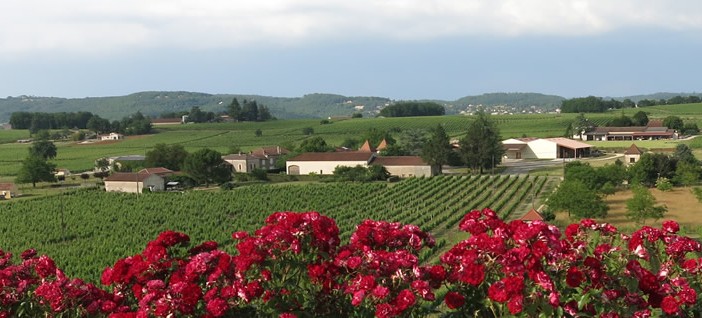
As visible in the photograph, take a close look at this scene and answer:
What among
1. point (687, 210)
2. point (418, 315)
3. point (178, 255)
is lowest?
point (687, 210)

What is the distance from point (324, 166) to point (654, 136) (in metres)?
55.1

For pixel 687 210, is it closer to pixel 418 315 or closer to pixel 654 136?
pixel 418 315

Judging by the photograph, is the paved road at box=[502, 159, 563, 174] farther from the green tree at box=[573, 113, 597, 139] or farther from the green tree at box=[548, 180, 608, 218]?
the green tree at box=[548, 180, 608, 218]

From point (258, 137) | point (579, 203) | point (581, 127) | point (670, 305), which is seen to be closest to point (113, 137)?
point (258, 137)

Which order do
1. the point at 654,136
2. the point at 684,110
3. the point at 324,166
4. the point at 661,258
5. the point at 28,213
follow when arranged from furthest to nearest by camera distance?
1. the point at 684,110
2. the point at 654,136
3. the point at 324,166
4. the point at 28,213
5. the point at 661,258

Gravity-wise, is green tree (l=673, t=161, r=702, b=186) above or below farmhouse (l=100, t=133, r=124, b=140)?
below

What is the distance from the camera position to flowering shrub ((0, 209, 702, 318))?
537cm

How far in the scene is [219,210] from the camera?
3956cm

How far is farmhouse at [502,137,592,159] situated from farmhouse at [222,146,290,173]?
89.9ft

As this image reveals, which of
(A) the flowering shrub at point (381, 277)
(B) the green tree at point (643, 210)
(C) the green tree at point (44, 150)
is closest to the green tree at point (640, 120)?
(B) the green tree at point (643, 210)

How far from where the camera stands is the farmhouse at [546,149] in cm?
7344

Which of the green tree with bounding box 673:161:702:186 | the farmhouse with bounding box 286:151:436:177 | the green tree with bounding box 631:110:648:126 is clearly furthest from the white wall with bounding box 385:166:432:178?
the green tree with bounding box 631:110:648:126

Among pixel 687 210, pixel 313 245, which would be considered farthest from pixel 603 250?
pixel 687 210

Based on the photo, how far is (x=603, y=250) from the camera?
597 centimetres
